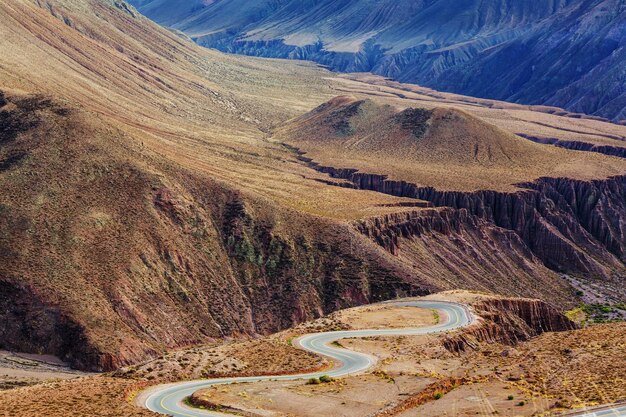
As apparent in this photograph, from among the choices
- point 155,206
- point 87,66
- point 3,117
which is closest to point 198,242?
point 155,206

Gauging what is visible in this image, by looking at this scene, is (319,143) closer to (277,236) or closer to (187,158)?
(187,158)

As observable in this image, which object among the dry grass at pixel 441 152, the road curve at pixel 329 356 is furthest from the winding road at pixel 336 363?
the dry grass at pixel 441 152

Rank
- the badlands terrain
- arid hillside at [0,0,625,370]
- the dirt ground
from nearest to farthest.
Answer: the dirt ground, the badlands terrain, arid hillside at [0,0,625,370]

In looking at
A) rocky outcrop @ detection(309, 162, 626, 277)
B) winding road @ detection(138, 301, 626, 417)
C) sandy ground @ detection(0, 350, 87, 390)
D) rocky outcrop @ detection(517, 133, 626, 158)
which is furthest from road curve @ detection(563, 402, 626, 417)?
rocky outcrop @ detection(517, 133, 626, 158)

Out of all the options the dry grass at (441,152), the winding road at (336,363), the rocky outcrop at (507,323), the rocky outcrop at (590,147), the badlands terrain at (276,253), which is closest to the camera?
the winding road at (336,363)

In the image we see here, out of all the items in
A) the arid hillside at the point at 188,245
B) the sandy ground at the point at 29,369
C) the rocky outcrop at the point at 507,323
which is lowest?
the sandy ground at the point at 29,369

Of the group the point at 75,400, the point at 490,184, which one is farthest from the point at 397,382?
the point at 490,184

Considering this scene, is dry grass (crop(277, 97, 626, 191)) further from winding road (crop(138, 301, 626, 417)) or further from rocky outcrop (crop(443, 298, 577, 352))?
winding road (crop(138, 301, 626, 417))

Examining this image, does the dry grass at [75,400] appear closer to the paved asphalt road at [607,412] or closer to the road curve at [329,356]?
the road curve at [329,356]
